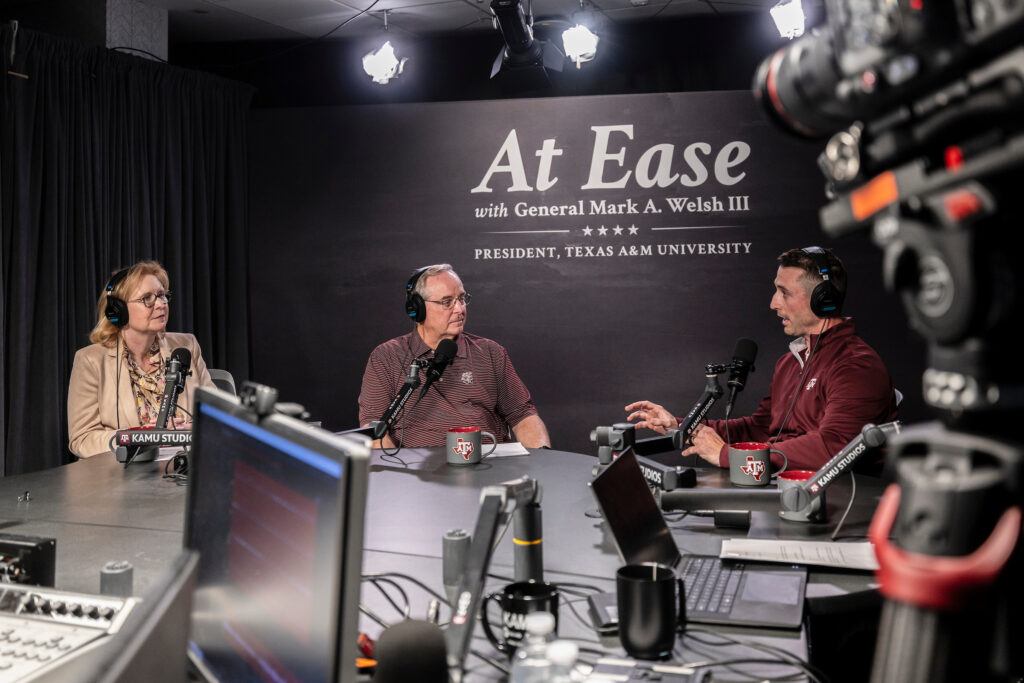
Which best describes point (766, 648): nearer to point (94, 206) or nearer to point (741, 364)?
point (741, 364)

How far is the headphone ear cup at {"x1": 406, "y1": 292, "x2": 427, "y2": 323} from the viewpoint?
3299mm

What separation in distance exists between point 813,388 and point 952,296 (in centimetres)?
242

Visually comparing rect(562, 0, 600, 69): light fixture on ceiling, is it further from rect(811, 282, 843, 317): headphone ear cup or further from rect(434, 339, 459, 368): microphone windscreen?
rect(434, 339, 459, 368): microphone windscreen

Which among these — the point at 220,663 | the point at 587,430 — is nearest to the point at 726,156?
the point at 587,430

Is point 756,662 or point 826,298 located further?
point 826,298

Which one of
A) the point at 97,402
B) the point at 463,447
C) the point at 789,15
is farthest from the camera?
the point at 789,15

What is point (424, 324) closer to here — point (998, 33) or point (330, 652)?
point (330, 652)

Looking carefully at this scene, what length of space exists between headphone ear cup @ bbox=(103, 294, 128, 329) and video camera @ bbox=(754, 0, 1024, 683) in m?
2.93

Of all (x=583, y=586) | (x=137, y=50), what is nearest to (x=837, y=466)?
(x=583, y=586)

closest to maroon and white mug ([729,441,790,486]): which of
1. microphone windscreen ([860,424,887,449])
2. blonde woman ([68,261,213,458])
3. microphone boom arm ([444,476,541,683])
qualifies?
microphone windscreen ([860,424,887,449])

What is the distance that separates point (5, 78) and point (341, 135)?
5.33ft

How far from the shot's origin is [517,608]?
1188 mm

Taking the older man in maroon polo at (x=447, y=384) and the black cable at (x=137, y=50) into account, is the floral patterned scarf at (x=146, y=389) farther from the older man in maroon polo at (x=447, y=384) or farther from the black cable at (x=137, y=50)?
the black cable at (x=137, y=50)

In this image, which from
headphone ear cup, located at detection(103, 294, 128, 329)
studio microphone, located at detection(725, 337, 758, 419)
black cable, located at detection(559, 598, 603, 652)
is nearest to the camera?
black cable, located at detection(559, 598, 603, 652)
